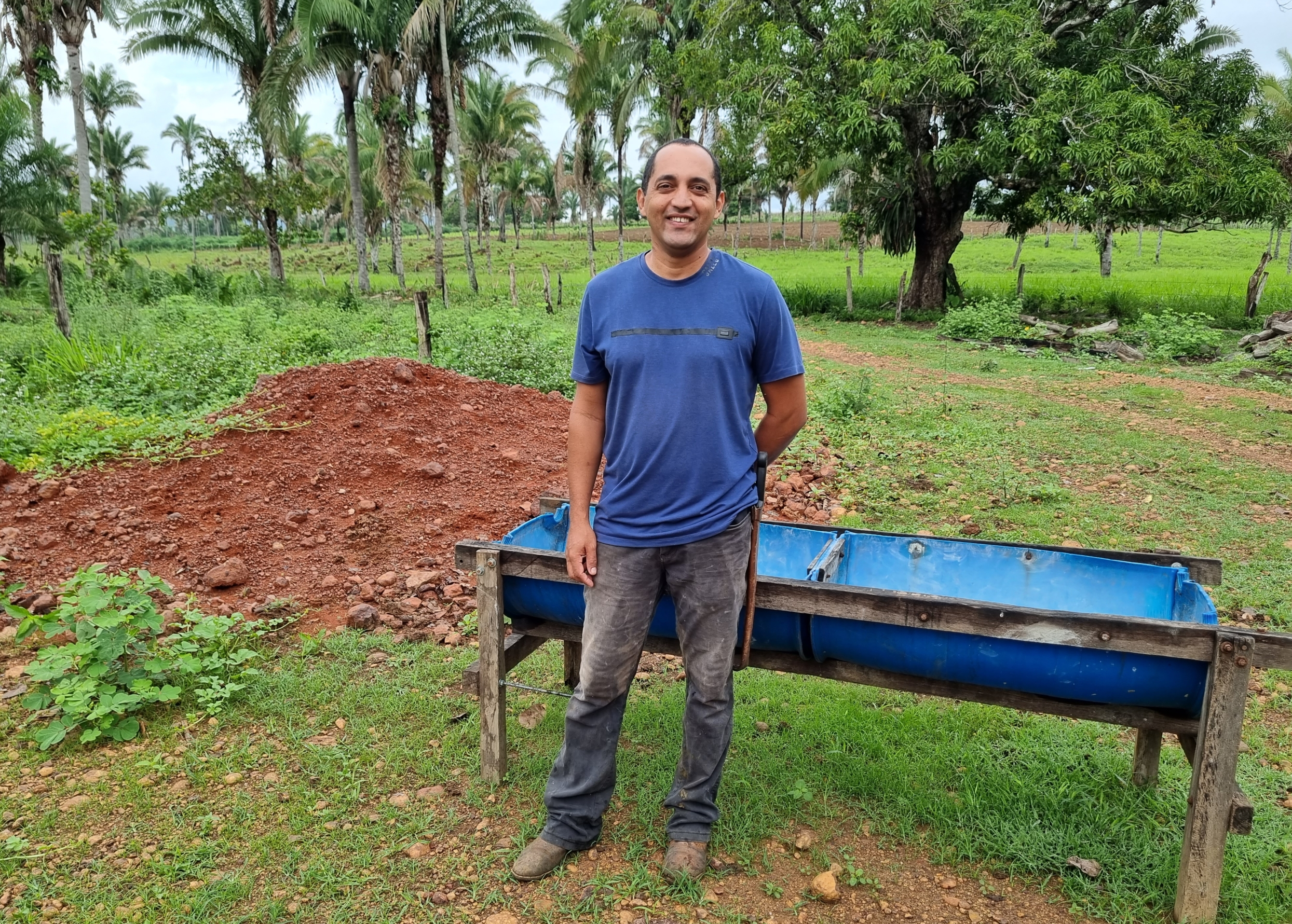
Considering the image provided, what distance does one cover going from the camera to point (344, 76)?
19812 mm

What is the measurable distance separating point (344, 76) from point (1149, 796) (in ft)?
72.0

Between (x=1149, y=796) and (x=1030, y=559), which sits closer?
(x=1149, y=796)

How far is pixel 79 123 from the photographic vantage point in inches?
589

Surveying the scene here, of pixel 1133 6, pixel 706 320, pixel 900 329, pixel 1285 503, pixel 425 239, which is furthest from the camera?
pixel 425 239

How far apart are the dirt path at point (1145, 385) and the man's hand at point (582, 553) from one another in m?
6.71

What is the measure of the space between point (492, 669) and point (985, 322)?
13899 mm

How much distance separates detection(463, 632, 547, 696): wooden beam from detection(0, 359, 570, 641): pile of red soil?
3.58 feet

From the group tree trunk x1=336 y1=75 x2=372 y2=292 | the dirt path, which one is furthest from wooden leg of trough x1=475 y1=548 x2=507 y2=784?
tree trunk x1=336 y1=75 x2=372 y2=292

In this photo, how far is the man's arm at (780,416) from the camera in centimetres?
233

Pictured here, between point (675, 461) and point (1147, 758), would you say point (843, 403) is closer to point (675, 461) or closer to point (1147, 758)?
point (1147, 758)

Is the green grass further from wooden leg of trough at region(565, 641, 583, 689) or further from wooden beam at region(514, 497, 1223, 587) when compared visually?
wooden beam at region(514, 497, 1223, 587)

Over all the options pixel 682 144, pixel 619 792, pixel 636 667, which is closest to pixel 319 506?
pixel 619 792

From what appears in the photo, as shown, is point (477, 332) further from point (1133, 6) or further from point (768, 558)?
point (1133, 6)

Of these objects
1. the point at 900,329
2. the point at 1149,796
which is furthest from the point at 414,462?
the point at 900,329
